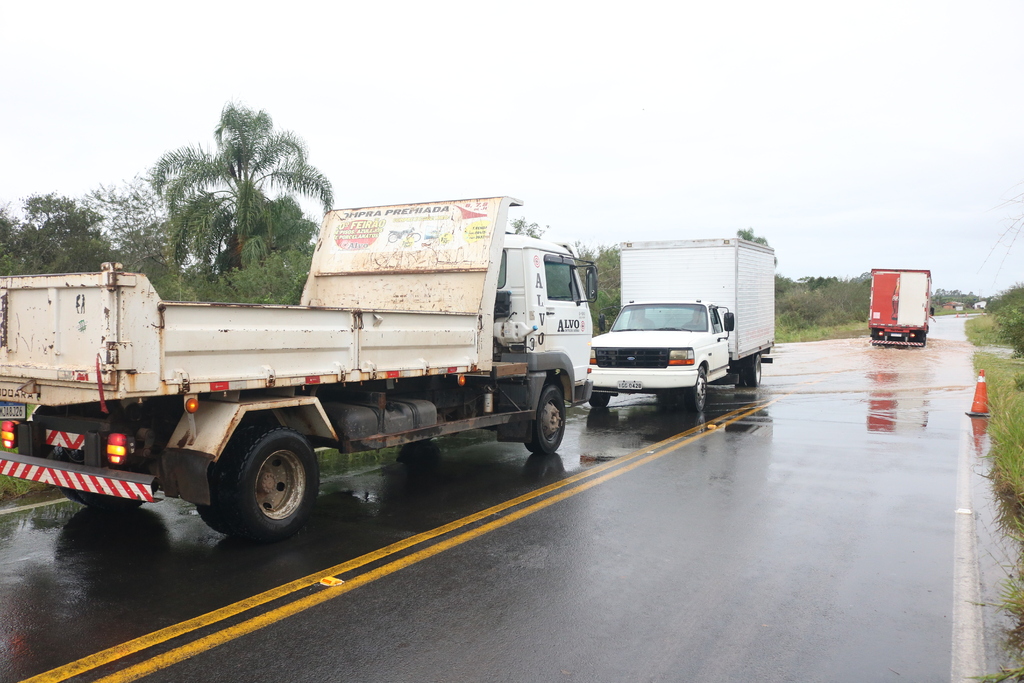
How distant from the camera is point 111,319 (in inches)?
184

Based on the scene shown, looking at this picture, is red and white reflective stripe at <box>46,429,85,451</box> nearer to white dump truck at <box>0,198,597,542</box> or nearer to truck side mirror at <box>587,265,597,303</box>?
white dump truck at <box>0,198,597,542</box>

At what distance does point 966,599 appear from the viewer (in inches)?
189

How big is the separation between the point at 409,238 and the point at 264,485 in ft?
12.7

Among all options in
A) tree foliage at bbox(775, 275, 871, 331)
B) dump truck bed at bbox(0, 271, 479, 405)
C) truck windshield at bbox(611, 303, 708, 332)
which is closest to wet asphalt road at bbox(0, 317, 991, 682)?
dump truck bed at bbox(0, 271, 479, 405)

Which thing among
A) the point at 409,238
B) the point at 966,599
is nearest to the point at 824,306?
the point at 409,238

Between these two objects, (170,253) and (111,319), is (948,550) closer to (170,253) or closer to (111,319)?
(111,319)

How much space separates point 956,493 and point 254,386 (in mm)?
6616

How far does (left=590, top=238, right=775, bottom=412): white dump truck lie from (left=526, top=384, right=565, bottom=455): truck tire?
3695 millimetres

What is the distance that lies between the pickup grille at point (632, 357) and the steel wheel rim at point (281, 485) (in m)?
8.36

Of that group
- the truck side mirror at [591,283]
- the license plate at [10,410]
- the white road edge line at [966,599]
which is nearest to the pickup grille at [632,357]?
the truck side mirror at [591,283]

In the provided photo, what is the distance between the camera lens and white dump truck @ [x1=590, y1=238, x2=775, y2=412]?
13.3 m

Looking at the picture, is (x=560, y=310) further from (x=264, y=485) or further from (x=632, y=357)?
(x=264, y=485)

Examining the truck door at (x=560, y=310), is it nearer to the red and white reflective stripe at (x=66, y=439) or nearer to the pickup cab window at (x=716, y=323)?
the red and white reflective stripe at (x=66, y=439)

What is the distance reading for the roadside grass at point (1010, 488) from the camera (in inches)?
165
